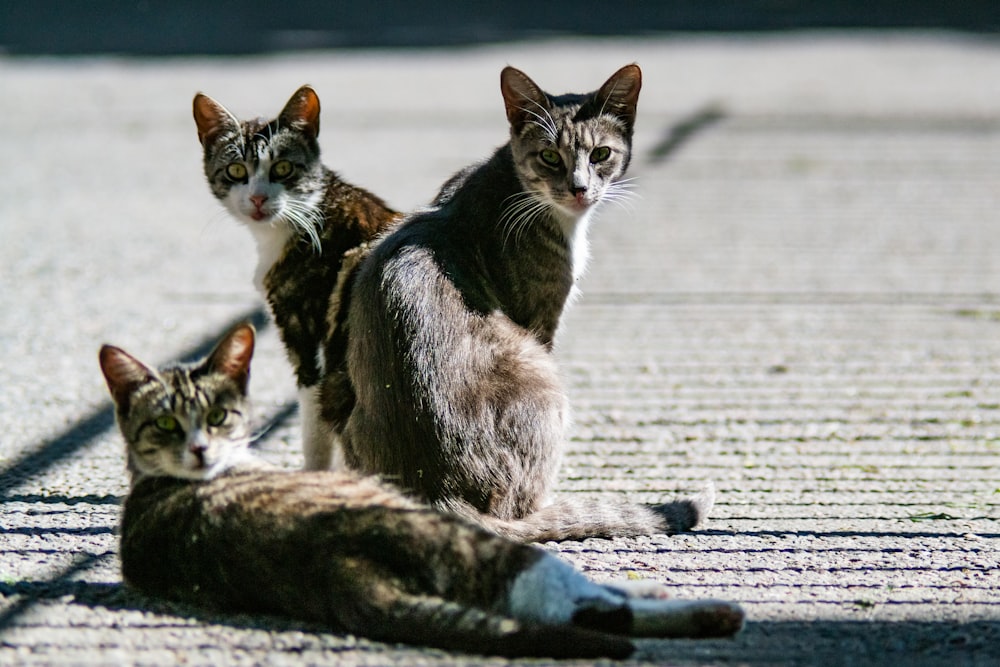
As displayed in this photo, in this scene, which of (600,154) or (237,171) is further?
(600,154)

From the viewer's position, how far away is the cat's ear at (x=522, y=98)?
4160mm

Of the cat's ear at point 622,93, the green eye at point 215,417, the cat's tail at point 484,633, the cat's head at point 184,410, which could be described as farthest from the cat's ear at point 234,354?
the cat's ear at point 622,93

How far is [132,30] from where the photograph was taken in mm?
16062

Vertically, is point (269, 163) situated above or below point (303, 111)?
below

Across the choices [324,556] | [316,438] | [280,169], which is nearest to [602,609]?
[324,556]

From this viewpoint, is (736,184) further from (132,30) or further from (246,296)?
(132,30)

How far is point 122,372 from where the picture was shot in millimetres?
3246

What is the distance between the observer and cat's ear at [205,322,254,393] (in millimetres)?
3311

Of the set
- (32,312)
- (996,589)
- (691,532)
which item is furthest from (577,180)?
(32,312)

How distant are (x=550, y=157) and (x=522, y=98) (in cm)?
27

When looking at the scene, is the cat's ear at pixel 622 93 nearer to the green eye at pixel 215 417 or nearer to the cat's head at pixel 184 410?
the cat's head at pixel 184 410

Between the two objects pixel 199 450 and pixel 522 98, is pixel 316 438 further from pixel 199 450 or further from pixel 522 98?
pixel 522 98

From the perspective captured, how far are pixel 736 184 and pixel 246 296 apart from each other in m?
4.02

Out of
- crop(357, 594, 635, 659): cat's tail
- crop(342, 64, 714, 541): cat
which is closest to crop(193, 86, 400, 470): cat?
crop(342, 64, 714, 541): cat
